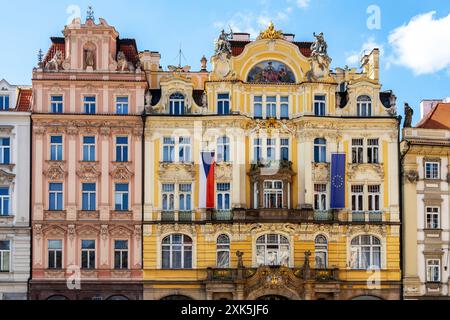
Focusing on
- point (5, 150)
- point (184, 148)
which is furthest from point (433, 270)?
point (5, 150)

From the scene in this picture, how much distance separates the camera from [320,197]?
44125mm

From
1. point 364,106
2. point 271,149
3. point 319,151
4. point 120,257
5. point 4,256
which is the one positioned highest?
point 364,106

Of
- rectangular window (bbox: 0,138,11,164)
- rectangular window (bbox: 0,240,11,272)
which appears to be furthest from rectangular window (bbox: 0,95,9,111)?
rectangular window (bbox: 0,240,11,272)

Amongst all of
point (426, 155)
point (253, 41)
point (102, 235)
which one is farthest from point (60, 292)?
point (426, 155)

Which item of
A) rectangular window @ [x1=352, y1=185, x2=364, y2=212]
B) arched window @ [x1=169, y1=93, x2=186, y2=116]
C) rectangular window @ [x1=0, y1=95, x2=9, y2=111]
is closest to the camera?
rectangular window @ [x1=0, y1=95, x2=9, y2=111]

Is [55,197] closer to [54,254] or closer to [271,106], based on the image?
[54,254]

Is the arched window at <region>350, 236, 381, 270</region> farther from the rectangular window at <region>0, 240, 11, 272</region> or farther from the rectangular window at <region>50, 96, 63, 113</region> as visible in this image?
the rectangular window at <region>0, 240, 11, 272</region>

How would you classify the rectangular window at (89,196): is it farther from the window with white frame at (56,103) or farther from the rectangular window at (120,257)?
the window with white frame at (56,103)

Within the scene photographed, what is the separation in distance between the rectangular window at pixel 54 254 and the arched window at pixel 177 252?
204 inches

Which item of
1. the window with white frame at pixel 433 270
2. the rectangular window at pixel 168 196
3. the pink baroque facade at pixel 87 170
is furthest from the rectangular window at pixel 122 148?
the window with white frame at pixel 433 270

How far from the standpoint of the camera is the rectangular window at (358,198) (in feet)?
145

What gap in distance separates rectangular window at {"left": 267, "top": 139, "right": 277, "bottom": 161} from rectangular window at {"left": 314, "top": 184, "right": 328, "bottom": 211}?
8.85 ft

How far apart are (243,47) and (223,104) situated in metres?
3.89

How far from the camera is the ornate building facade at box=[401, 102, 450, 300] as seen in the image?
143 feet
